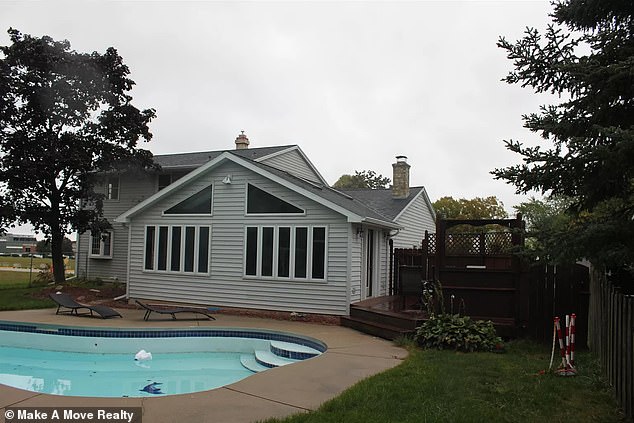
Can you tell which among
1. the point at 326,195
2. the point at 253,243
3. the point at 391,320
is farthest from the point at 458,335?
the point at 253,243

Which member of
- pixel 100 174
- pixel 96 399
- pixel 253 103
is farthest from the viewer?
pixel 100 174

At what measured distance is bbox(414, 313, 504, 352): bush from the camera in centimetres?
838

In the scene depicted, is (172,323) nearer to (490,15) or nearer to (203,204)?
(203,204)

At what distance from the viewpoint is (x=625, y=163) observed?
394cm

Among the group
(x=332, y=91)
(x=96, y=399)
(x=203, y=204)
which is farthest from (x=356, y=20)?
(x=96, y=399)

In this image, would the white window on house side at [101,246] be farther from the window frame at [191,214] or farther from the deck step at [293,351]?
the deck step at [293,351]

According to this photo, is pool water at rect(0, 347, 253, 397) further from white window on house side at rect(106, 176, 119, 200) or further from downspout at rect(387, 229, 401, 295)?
white window on house side at rect(106, 176, 119, 200)

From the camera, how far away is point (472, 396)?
536 cm

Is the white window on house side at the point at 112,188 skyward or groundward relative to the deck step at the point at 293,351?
skyward

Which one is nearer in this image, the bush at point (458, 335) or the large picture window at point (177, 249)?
the bush at point (458, 335)

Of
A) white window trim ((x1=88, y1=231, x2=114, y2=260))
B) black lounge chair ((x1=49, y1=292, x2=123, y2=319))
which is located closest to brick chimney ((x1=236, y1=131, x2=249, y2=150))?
white window trim ((x1=88, y1=231, x2=114, y2=260))

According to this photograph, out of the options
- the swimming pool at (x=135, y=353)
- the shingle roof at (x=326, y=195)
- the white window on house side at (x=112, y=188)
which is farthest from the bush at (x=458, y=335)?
the white window on house side at (x=112, y=188)

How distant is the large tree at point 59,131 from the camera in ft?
54.2

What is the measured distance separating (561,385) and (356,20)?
946 centimetres
